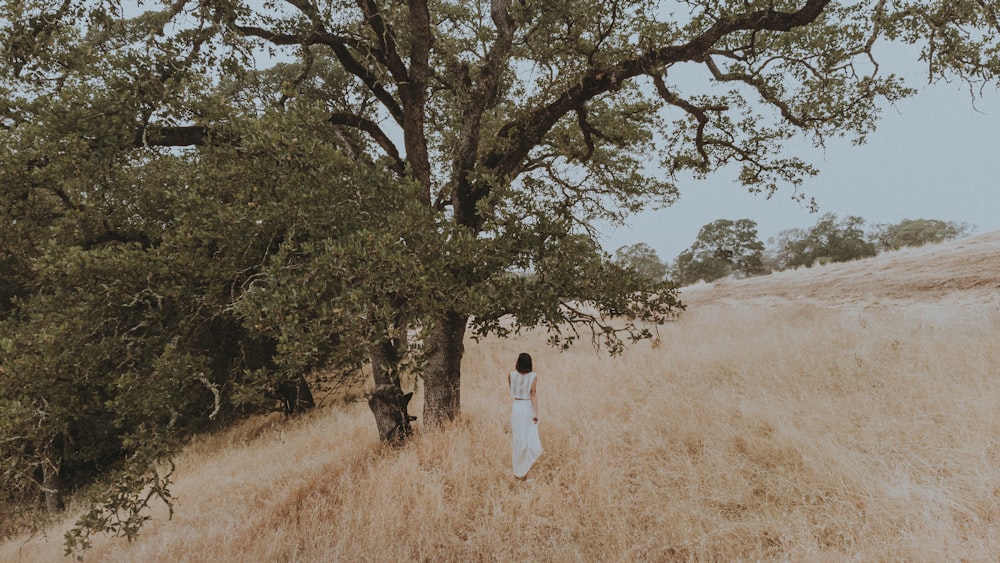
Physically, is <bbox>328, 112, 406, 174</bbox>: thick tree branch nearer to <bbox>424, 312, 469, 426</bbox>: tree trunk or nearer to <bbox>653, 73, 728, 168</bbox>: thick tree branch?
<bbox>424, 312, 469, 426</bbox>: tree trunk

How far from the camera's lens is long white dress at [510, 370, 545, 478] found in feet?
19.4

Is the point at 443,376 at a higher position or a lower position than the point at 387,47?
lower

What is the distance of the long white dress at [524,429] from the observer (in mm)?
5902

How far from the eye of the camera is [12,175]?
5387 mm

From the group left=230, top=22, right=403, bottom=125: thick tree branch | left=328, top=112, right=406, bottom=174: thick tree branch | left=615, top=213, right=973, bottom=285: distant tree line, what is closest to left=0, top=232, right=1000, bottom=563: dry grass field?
left=328, top=112, right=406, bottom=174: thick tree branch

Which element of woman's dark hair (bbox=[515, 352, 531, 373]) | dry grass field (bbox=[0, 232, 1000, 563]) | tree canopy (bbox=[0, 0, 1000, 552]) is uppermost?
tree canopy (bbox=[0, 0, 1000, 552])

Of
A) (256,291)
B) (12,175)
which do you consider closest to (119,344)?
(256,291)

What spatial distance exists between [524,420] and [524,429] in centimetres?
14

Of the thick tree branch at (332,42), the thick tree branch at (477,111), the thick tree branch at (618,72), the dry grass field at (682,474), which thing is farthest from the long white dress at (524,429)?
the thick tree branch at (332,42)

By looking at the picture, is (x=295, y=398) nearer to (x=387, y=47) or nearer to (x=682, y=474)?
(x=387, y=47)

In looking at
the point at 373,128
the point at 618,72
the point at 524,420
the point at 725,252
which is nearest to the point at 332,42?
the point at 373,128

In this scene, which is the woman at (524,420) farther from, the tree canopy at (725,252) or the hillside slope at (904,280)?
the tree canopy at (725,252)

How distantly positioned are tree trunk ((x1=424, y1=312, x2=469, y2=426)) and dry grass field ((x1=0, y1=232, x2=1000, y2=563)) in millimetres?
399

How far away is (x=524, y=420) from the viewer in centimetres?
609
